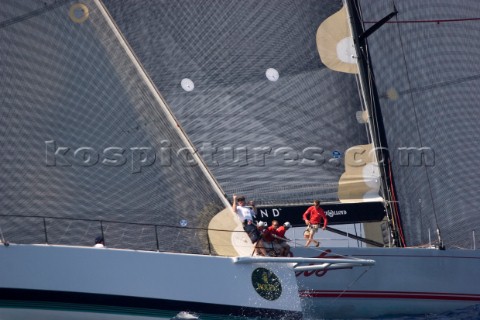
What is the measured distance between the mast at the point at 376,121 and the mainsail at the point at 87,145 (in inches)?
175

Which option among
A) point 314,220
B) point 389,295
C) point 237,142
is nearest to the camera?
point 314,220

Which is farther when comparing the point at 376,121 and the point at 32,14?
the point at 376,121

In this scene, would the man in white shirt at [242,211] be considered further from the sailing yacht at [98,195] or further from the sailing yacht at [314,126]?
the sailing yacht at [314,126]

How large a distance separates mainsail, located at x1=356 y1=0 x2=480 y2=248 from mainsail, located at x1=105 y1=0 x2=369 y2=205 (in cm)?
73

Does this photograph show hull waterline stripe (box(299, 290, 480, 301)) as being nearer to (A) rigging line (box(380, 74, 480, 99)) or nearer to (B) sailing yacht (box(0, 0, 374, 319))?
(B) sailing yacht (box(0, 0, 374, 319))

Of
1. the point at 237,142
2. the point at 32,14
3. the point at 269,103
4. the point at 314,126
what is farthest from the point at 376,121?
the point at 32,14

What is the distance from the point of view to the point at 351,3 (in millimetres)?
15023

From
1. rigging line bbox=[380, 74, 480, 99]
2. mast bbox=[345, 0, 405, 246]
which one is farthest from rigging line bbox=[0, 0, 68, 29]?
rigging line bbox=[380, 74, 480, 99]

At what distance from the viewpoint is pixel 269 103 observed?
15.2 metres

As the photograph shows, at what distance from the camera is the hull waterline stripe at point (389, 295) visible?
1435 cm

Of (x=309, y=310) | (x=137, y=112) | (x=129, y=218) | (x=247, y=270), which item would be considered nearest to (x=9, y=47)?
(x=137, y=112)

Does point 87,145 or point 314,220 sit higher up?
point 87,145

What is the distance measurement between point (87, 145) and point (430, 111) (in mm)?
6710

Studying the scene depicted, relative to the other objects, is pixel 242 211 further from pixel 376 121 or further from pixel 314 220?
pixel 376 121
